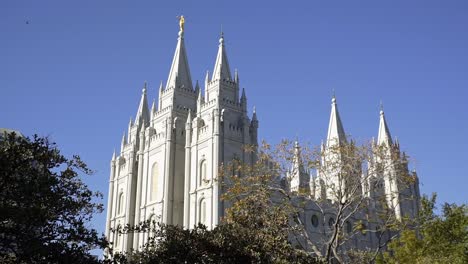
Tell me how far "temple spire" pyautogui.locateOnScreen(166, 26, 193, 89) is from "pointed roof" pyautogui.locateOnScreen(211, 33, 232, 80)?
4244 mm

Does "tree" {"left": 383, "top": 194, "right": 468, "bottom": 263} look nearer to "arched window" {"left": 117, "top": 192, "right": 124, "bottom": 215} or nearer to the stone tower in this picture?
the stone tower

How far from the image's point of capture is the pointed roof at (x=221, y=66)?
1762 inches

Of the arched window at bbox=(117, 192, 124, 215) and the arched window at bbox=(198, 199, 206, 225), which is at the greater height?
the arched window at bbox=(117, 192, 124, 215)

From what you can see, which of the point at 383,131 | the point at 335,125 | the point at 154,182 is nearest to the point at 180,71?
the point at 154,182

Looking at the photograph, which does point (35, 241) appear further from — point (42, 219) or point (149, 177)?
point (149, 177)

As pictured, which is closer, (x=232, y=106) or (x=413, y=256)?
(x=413, y=256)

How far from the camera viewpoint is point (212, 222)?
125ft

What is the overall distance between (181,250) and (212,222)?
23069 millimetres

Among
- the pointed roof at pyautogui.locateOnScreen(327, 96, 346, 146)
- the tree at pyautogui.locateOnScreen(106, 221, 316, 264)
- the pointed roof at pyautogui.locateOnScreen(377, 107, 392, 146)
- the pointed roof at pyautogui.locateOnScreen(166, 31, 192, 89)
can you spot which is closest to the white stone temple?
the pointed roof at pyautogui.locateOnScreen(166, 31, 192, 89)

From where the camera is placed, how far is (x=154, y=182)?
45625 mm

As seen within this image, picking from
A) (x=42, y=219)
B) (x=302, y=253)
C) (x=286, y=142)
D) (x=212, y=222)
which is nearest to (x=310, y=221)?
(x=212, y=222)

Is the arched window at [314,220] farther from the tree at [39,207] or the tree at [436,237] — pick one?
the tree at [39,207]

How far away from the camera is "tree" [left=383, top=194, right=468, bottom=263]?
2330cm

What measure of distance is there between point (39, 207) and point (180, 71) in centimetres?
3725
